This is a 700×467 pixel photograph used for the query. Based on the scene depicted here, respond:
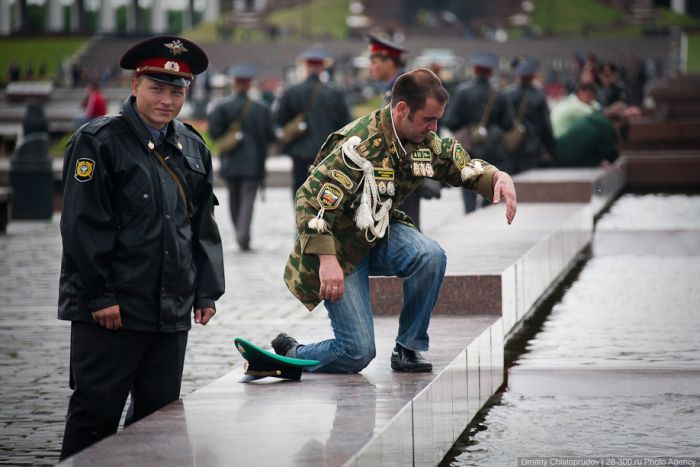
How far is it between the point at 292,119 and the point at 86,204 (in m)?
10.2

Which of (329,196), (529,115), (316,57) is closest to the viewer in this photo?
(329,196)

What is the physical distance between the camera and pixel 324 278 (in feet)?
19.0

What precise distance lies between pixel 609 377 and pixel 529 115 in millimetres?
8535

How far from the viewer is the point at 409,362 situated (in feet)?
20.0

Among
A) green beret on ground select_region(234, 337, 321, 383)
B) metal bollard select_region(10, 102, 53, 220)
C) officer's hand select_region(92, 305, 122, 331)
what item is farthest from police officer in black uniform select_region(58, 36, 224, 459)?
metal bollard select_region(10, 102, 53, 220)

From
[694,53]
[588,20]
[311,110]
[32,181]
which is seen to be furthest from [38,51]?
[311,110]

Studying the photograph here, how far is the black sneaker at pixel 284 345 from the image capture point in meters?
6.39

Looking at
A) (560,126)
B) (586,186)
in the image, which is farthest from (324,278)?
(560,126)

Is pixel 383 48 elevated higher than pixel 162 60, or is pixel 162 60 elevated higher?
pixel 162 60

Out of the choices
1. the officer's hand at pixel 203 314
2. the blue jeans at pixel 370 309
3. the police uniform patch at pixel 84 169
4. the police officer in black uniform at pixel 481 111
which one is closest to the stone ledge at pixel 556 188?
the police officer in black uniform at pixel 481 111

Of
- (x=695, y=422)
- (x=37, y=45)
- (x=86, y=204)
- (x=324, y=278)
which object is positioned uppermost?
(x=86, y=204)

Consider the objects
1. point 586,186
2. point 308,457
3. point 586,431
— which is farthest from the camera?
point 586,186

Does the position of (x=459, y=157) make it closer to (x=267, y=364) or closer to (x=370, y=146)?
(x=370, y=146)

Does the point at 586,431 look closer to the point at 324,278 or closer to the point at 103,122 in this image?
the point at 324,278
